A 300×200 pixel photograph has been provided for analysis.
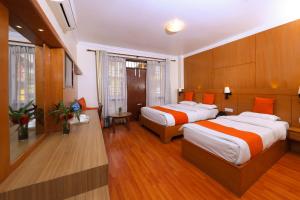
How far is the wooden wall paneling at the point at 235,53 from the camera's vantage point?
340 centimetres

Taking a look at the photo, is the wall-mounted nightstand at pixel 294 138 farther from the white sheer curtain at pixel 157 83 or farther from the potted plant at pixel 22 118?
the potted plant at pixel 22 118

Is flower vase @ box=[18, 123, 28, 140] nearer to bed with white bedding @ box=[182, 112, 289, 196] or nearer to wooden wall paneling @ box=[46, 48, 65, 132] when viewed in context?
wooden wall paneling @ box=[46, 48, 65, 132]

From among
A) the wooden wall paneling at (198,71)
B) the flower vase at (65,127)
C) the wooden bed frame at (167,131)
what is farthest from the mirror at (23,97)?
the wooden wall paneling at (198,71)

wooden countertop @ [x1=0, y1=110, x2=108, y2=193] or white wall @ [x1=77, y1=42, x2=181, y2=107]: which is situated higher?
white wall @ [x1=77, y1=42, x2=181, y2=107]

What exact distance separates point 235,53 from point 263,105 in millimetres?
1575

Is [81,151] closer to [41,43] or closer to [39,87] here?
[39,87]

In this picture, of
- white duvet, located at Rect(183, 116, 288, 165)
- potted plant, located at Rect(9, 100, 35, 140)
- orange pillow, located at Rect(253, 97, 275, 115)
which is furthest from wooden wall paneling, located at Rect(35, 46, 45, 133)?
orange pillow, located at Rect(253, 97, 275, 115)

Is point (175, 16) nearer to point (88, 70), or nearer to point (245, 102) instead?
point (245, 102)

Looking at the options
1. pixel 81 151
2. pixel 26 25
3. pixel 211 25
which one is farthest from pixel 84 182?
pixel 211 25

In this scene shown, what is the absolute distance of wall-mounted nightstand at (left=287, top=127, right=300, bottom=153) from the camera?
8.16 feet

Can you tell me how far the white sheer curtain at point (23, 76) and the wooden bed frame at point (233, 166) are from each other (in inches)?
90.5

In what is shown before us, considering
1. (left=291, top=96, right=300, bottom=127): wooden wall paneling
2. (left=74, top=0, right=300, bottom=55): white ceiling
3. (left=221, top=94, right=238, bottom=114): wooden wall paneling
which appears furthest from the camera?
(left=221, top=94, right=238, bottom=114): wooden wall paneling

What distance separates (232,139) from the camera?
175 cm

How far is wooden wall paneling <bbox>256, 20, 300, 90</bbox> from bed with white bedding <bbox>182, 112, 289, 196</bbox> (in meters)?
0.96
